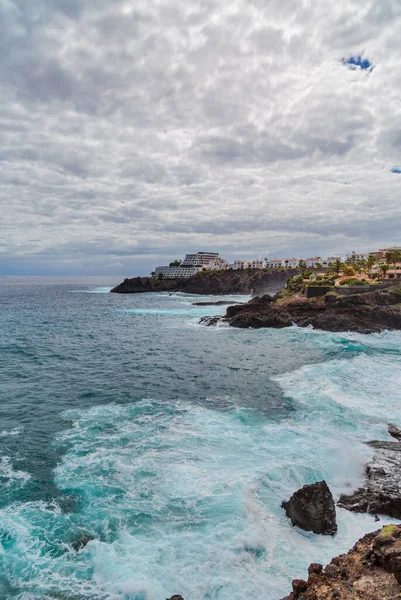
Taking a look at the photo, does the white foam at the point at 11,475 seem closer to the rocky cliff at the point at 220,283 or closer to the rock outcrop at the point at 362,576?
the rock outcrop at the point at 362,576

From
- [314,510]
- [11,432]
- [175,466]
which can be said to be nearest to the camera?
[314,510]

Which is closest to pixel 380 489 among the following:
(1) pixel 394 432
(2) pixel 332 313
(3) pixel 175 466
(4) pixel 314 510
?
(4) pixel 314 510

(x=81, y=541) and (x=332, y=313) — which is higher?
(x=332, y=313)

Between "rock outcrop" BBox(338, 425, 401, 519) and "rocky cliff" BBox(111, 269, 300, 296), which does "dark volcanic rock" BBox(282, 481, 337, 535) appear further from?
"rocky cliff" BBox(111, 269, 300, 296)

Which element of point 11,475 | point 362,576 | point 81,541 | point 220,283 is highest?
point 220,283

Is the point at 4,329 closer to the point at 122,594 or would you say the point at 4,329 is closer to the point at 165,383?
the point at 165,383

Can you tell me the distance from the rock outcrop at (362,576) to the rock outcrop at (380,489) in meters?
4.45

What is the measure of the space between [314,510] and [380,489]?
3643 millimetres

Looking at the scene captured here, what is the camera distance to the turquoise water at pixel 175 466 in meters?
10.3

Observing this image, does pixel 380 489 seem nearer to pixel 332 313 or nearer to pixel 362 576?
pixel 362 576

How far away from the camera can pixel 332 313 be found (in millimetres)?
54969

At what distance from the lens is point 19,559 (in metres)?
10.8

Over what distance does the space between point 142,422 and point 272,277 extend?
145m

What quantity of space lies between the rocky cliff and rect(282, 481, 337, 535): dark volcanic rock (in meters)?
135
